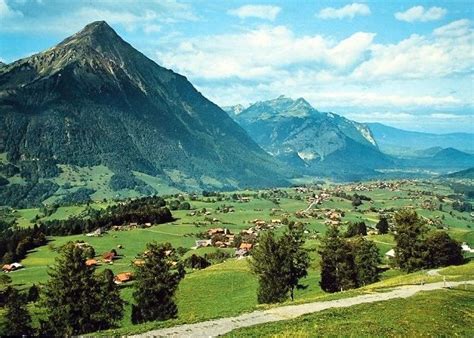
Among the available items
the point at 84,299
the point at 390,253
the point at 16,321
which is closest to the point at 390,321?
the point at 84,299

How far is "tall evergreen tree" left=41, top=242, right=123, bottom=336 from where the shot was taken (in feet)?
198

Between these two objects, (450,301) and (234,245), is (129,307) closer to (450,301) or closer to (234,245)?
(450,301)

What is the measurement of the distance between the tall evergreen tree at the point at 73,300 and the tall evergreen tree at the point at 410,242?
58267 mm

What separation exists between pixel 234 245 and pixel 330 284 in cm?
10960

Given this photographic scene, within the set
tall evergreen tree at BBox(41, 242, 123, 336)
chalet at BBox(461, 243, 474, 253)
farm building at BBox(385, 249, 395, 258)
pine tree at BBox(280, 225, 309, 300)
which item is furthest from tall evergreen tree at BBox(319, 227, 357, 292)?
chalet at BBox(461, 243, 474, 253)

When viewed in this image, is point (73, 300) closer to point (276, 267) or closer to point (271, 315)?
point (271, 315)

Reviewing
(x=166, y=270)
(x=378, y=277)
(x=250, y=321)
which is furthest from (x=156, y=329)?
(x=378, y=277)

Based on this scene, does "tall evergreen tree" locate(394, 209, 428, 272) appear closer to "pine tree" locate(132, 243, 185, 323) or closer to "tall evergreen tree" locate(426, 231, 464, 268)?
"tall evergreen tree" locate(426, 231, 464, 268)

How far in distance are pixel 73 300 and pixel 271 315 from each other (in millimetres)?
26849

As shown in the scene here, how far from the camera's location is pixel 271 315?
4894 cm

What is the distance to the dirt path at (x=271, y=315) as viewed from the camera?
41.3 metres

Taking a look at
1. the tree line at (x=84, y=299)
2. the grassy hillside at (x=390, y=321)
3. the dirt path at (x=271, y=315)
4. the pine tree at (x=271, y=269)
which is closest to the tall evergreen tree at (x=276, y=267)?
the pine tree at (x=271, y=269)

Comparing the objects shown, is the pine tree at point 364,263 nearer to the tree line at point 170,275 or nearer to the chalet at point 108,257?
the tree line at point 170,275

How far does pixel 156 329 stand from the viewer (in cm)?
4281
